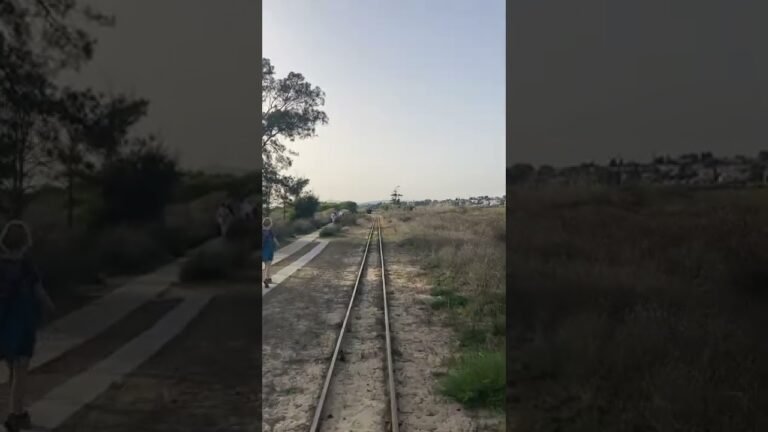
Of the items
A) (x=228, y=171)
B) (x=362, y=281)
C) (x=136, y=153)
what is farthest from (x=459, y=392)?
(x=362, y=281)

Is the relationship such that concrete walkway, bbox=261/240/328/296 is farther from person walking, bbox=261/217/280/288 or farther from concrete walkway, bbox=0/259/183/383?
concrete walkway, bbox=0/259/183/383

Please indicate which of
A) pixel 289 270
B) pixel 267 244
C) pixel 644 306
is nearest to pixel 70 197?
pixel 644 306

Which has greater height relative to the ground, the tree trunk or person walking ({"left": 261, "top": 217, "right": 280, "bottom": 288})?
the tree trunk

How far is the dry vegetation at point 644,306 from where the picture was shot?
391 cm

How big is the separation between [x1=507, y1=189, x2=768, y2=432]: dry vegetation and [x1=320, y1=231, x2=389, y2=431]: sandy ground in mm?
1348

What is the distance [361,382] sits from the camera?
5.57m

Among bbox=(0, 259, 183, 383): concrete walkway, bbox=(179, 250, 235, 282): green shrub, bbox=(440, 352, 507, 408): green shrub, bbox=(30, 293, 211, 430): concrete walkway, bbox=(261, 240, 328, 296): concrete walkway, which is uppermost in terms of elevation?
bbox=(179, 250, 235, 282): green shrub

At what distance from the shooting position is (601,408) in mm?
4117

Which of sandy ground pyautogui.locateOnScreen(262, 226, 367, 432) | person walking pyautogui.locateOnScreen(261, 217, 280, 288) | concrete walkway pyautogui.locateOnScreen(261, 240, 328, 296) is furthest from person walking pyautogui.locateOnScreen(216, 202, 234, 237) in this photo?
concrete walkway pyautogui.locateOnScreen(261, 240, 328, 296)

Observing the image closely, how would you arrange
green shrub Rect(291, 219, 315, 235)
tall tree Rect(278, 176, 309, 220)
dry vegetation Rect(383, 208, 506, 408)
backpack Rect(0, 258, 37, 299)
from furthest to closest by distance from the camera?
green shrub Rect(291, 219, 315, 235)
tall tree Rect(278, 176, 309, 220)
dry vegetation Rect(383, 208, 506, 408)
backpack Rect(0, 258, 37, 299)

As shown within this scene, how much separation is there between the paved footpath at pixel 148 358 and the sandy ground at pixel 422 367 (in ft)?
5.36

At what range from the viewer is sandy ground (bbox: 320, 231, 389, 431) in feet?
15.1

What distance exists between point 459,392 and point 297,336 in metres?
3.20

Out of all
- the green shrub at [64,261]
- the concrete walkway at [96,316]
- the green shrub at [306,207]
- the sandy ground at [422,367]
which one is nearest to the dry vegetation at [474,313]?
the sandy ground at [422,367]
